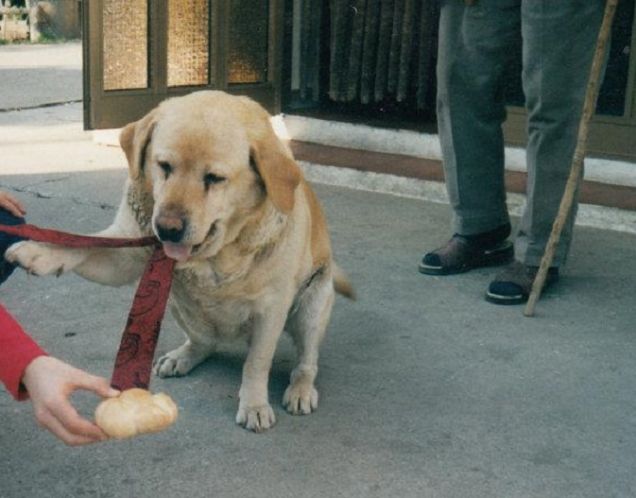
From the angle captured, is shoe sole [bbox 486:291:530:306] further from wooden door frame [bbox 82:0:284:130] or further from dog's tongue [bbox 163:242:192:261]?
wooden door frame [bbox 82:0:284:130]

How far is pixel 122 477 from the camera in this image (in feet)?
7.72

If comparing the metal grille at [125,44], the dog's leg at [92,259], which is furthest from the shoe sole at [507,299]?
the metal grille at [125,44]

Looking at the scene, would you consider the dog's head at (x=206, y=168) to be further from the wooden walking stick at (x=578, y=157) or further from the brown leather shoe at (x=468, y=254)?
the brown leather shoe at (x=468, y=254)

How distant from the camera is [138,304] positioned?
240 cm

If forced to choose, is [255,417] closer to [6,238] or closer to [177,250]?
[177,250]

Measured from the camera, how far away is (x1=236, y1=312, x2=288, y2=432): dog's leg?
266cm

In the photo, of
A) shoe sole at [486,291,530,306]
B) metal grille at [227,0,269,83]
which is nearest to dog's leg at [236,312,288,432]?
shoe sole at [486,291,530,306]

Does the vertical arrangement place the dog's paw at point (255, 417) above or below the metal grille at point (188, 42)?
below

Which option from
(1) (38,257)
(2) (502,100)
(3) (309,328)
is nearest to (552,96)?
(2) (502,100)

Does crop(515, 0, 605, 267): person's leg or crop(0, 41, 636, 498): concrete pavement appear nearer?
crop(0, 41, 636, 498): concrete pavement

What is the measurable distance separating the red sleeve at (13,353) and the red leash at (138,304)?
27.0 inches

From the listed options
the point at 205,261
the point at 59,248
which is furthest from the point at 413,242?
the point at 59,248

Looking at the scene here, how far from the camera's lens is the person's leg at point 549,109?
3.57m

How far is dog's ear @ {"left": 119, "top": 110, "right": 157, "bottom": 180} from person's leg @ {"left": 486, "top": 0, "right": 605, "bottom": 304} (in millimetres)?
1565
